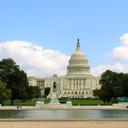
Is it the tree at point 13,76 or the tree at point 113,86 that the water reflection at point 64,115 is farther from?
the tree at point 113,86

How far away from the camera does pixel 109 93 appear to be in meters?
99.4

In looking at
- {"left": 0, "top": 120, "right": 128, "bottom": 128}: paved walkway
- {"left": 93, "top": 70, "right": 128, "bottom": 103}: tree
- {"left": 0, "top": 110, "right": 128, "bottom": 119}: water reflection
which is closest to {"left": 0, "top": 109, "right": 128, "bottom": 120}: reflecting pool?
{"left": 0, "top": 110, "right": 128, "bottom": 119}: water reflection

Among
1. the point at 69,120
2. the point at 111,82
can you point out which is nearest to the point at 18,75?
the point at 111,82

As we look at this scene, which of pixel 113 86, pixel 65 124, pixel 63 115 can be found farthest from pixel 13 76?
pixel 65 124

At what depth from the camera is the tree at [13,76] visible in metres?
86.4

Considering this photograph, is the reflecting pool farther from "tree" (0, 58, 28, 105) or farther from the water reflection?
"tree" (0, 58, 28, 105)

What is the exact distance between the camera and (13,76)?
8731 cm

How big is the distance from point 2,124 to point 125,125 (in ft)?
21.9

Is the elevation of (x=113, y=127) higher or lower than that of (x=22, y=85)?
lower

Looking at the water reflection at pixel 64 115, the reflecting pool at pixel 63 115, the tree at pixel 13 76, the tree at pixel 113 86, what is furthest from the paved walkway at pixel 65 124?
the tree at pixel 113 86

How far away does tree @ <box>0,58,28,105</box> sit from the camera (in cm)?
8644

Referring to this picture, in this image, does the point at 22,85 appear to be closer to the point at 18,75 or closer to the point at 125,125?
the point at 18,75

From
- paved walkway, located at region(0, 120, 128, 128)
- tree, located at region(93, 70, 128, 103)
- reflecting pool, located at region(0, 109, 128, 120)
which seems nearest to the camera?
paved walkway, located at region(0, 120, 128, 128)

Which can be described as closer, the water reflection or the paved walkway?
the paved walkway
